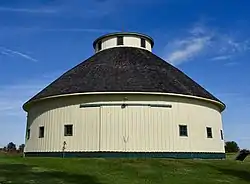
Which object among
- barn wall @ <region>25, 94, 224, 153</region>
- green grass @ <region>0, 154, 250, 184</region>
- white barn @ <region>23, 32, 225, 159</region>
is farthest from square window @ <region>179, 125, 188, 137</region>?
green grass @ <region>0, 154, 250, 184</region>

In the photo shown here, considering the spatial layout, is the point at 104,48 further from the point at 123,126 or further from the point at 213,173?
the point at 213,173

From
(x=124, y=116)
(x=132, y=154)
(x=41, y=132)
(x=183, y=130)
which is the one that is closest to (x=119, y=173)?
(x=132, y=154)

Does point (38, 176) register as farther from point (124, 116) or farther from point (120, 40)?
point (120, 40)

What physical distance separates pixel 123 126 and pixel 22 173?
8702mm

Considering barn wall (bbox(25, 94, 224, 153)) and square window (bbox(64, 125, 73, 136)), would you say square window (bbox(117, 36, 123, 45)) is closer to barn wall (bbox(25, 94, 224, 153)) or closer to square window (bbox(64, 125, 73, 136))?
barn wall (bbox(25, 94, 224, 153))

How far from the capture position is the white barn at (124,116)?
20.4m

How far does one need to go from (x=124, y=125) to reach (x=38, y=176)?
352 inches

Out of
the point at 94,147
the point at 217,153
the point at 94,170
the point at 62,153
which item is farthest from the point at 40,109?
the point at 217,153

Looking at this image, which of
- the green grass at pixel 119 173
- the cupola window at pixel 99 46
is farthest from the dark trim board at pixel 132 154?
the cupola window at pixel 99 46

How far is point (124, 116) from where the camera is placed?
2045 cm

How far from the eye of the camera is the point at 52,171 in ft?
43.5

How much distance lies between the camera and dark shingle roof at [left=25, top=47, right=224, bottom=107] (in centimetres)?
2136

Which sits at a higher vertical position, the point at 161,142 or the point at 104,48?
the point at 104,48

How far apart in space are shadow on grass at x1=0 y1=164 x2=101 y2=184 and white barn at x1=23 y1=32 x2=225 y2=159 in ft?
23.0
